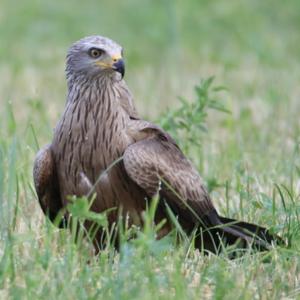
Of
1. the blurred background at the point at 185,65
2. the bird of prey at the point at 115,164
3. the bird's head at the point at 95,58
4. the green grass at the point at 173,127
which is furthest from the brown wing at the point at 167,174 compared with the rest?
the blurred background at the point at 185,65

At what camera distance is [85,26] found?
48.9 ft

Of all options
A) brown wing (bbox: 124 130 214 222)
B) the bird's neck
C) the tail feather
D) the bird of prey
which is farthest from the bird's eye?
the tail feather

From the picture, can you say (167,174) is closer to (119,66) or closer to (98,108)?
(98,108)

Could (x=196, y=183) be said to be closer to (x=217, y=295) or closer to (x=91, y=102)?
(x=91, y=102)

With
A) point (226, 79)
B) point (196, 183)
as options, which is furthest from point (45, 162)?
point (226, 79)

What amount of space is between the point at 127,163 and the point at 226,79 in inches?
227

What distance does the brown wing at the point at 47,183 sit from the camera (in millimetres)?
6441

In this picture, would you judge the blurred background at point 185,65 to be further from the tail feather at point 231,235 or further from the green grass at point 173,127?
the tail feather at point 231,235

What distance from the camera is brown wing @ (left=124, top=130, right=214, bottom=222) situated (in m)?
6.25

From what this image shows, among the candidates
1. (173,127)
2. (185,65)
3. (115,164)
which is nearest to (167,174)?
(115,164)

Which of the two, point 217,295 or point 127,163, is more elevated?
point 127,163

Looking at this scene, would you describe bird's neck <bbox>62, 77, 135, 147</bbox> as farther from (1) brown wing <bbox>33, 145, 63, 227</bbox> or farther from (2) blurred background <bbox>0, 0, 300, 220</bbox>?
(2) blurred background <bbox>0, 0, 300, 220</bbox>

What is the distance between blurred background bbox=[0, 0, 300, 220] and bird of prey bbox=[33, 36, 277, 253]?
0.90m

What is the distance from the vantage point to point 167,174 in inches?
252
